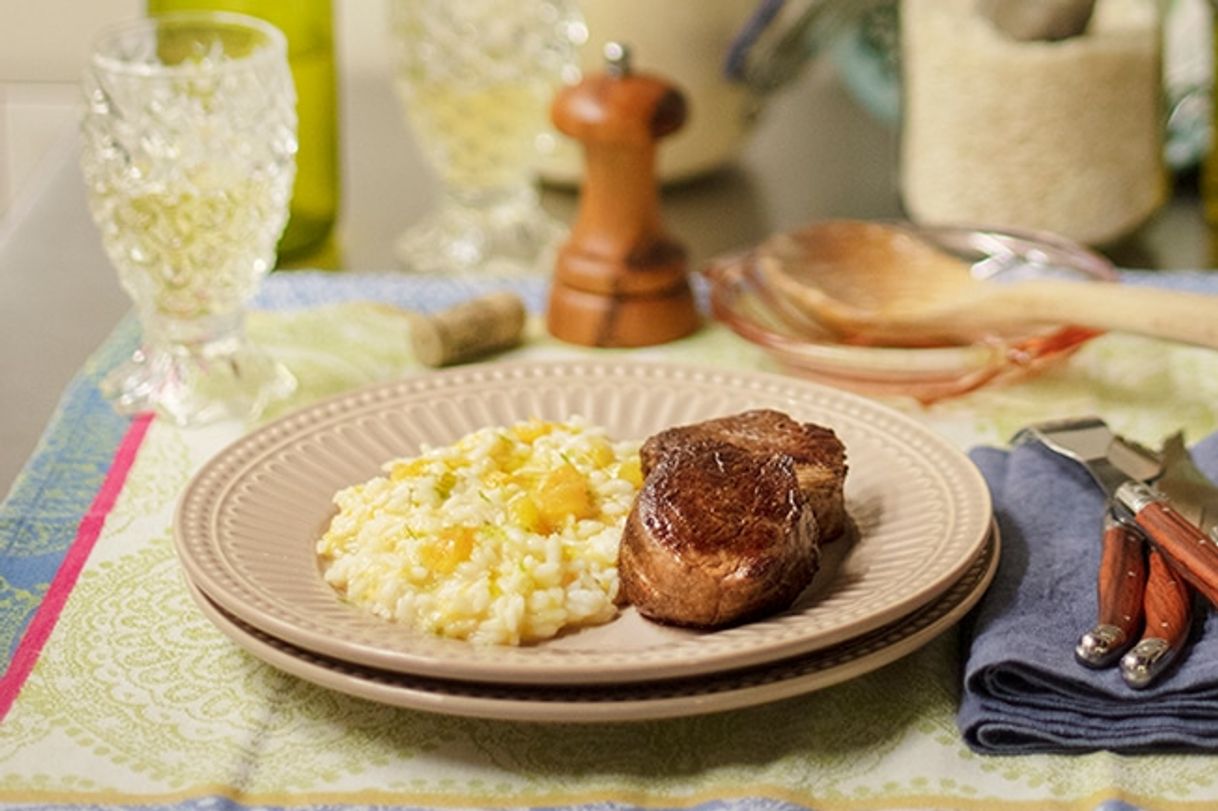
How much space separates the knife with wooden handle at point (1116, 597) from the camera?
39.0 inches

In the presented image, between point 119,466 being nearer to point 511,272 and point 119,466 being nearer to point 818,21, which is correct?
point 511,272

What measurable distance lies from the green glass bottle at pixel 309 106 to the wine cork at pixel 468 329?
37cm

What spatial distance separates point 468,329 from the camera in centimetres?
159

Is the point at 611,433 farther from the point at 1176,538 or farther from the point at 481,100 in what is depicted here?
the point at 481,100

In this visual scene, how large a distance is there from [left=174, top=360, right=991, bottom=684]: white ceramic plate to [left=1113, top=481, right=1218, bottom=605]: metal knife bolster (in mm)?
93

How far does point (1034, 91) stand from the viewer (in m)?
1.73

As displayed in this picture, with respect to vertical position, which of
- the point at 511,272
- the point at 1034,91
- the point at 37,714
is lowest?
the point at 511,272

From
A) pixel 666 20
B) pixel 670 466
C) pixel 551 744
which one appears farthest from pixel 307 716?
pixel 666 20

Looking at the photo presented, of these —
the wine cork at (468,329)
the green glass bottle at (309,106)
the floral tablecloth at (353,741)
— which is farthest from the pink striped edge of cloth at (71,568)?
the green glass bottle at (309,106)

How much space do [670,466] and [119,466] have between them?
53 centimetres

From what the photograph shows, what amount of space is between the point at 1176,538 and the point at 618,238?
2.35 ft

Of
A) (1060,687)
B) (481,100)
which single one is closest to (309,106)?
(481,100)

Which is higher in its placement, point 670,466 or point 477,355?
point 670,466

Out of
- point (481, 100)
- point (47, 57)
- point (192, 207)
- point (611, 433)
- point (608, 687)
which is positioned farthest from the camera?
point (47, 57)
